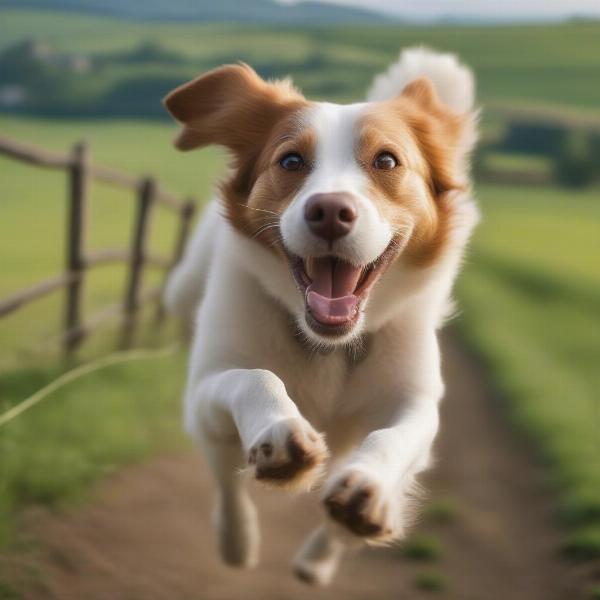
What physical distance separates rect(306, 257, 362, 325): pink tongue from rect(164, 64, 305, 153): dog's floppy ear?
699 mm

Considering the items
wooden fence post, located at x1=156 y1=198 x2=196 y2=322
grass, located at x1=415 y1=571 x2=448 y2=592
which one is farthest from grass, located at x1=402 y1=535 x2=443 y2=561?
wooden fence post, located at x1=156 y1=198 x2=196 y2=322

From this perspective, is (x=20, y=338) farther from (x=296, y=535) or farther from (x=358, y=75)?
(x=358, y=75)

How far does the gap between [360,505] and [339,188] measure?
2.98 ft

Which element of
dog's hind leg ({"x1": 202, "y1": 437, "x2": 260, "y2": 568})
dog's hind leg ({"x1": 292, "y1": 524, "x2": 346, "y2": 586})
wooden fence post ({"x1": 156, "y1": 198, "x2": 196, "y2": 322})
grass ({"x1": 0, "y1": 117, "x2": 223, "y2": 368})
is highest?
dog's hind leg ({"x1": 202, "y1": 437, "x2": 260, "y2": 568})

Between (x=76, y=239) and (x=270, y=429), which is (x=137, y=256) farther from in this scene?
(x=270, y=429)

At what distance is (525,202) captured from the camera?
2381cm

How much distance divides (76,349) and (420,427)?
586 cm

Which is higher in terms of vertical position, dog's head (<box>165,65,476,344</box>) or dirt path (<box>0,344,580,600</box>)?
dog's head (<box>165,65,476,344</box>)

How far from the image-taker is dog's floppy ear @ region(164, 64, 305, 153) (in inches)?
128

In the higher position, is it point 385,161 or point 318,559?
point 385,161

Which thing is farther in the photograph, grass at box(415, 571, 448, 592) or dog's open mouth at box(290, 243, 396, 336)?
grass at box(415, 571, 448, 592)

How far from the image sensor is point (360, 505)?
7.65ft

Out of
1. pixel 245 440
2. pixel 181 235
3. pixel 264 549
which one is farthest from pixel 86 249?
pixel 245 440

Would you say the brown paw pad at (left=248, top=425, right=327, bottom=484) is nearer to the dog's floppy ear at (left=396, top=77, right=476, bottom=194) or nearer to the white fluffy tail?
the dog's floppy ear at (left=396, top=77, right=476, bottom=194)
